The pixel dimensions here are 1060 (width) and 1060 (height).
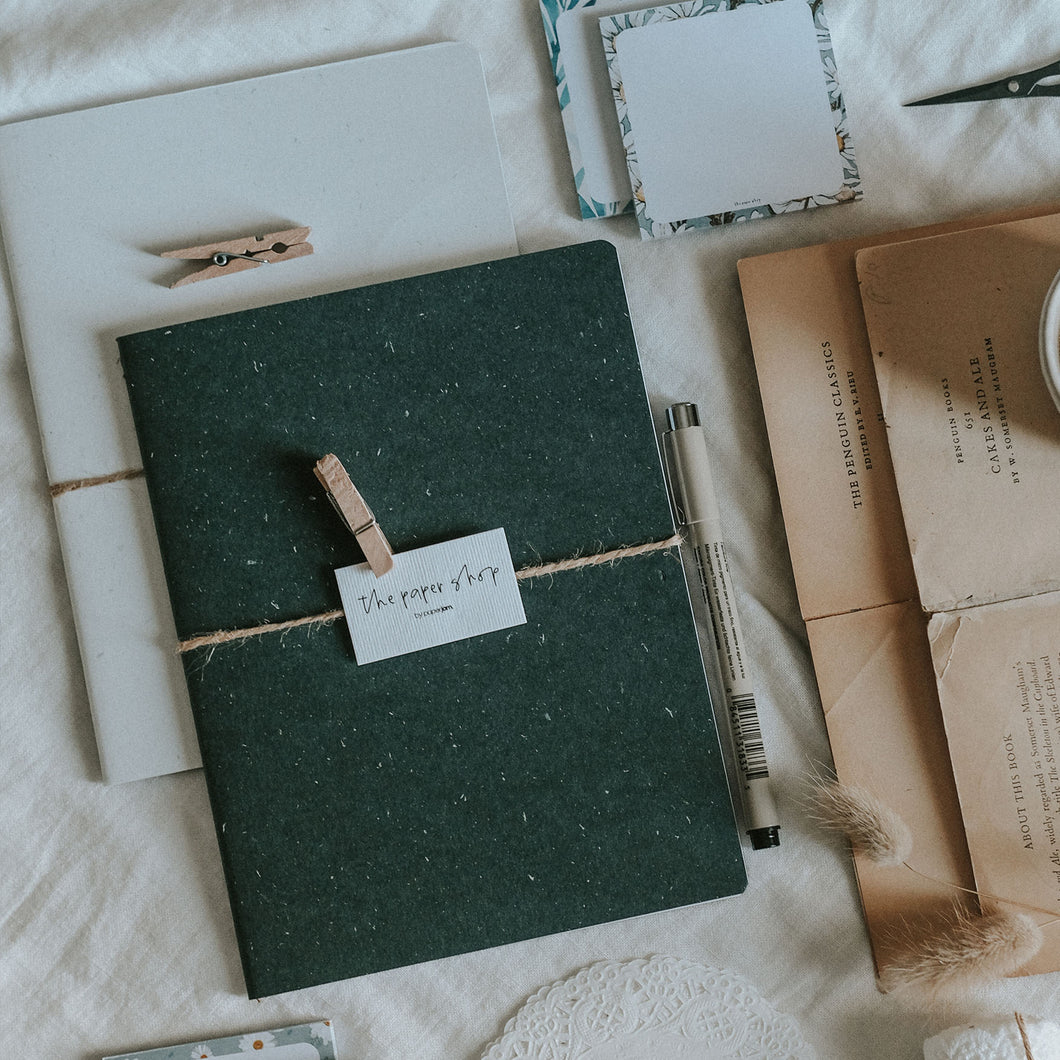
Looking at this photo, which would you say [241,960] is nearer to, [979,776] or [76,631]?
[76,631]

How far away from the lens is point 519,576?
1.83 ft

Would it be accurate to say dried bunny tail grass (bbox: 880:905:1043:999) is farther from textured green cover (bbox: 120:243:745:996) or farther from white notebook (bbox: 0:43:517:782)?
white notebook (bbox: 0:43:517:782)

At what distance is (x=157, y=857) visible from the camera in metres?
0.59

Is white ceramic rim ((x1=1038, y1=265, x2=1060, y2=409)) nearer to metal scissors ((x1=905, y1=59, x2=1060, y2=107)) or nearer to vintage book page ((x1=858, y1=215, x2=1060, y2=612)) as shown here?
vintage book page ((x1=858, y1=215, x2=1060, y2=612))

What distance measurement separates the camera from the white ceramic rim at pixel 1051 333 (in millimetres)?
509

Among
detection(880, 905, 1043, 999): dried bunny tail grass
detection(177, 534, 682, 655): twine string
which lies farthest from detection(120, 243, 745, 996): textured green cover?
detection(880, 905, 1043, 999): dried bunny tail grass

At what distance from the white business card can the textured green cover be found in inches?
0.4

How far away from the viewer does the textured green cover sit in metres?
0.55

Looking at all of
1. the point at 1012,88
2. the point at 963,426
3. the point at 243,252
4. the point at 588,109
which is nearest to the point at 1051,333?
the point at 963,426

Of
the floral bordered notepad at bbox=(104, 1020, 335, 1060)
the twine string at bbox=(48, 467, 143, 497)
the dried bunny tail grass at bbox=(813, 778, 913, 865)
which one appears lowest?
the floral bordered notepad at bbox=(104, 1020, 335, 1060)

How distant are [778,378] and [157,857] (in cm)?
49

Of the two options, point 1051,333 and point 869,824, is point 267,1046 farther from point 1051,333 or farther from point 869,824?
point 1051,333

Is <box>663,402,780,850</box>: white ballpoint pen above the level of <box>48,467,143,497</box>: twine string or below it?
below

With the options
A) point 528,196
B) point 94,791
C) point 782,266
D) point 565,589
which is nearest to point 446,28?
point 528,196
